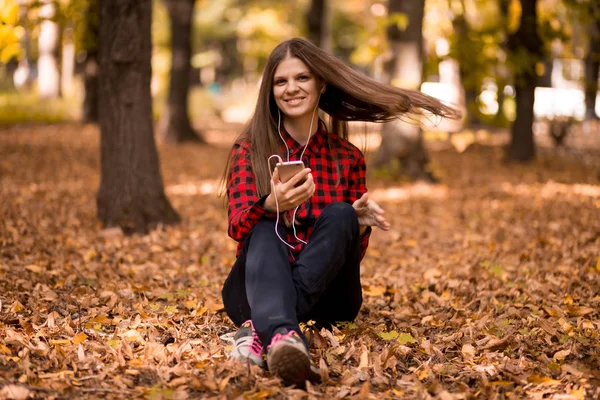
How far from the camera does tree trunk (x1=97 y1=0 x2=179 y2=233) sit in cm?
672

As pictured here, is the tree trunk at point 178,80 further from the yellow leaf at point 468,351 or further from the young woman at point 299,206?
the yellow leaf at point 468,351

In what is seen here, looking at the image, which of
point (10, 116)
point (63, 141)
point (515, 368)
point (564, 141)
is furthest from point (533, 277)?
point (10, 116)

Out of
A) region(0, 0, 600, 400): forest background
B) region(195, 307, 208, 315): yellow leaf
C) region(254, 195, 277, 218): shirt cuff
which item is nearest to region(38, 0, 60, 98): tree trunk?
region(0, 0, 600, 400): forest background

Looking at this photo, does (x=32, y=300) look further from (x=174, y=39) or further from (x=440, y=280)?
(x=174, y=39)

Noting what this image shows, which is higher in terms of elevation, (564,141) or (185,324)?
(564,141)

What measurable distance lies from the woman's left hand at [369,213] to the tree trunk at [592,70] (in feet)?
31.4

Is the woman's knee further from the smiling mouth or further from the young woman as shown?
the smiling mouth

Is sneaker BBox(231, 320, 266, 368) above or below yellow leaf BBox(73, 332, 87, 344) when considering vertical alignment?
above

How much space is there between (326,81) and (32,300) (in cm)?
223

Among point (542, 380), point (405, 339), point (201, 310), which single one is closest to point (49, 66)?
point (201, 310)

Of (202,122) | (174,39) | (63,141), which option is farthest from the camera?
(202,122)

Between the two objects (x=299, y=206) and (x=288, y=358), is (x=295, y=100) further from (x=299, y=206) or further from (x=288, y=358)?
(x=288, y=358)

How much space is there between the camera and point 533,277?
5.28 m

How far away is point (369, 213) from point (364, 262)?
258 cm
